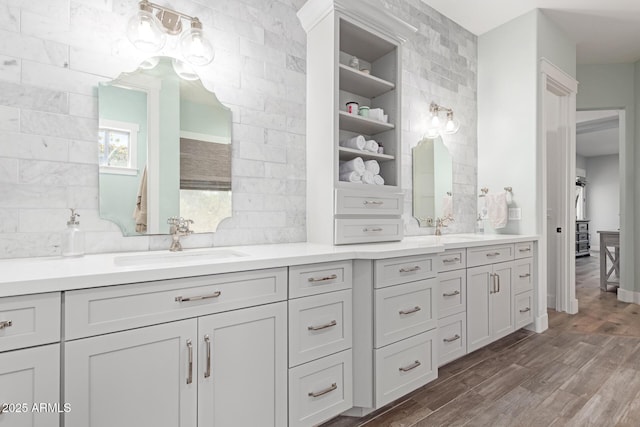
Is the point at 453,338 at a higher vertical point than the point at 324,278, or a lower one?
lower

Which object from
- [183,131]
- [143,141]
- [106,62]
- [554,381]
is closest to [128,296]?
[143,141]

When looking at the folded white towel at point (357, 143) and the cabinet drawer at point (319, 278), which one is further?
the folded white towel at point (357, 143)

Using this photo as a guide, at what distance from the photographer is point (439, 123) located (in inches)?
121

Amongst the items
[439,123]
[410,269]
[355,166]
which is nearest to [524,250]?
[439,123]

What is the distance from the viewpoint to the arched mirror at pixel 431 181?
294 cm

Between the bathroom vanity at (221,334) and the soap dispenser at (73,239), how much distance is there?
8 centimetres

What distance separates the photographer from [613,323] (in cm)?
328

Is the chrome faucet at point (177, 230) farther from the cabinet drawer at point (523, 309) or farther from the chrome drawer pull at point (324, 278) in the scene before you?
the cabinet drawer at point (523, 309)

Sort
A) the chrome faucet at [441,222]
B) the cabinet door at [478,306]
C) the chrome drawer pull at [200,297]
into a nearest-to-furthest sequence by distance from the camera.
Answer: the chrome drawer pull at [200,297]
the cabinet door at [478,306]
the chrome faucet at [441,222]

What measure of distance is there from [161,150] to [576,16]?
403 centimetres

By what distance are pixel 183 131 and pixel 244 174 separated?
16.1 inches

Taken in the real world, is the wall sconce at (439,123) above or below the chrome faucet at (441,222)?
above

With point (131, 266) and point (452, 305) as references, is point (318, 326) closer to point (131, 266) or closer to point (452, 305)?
point (131, 266)

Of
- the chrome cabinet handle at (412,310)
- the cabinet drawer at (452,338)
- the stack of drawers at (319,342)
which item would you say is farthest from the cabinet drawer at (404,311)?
the cabinet drawer at (452,338)
